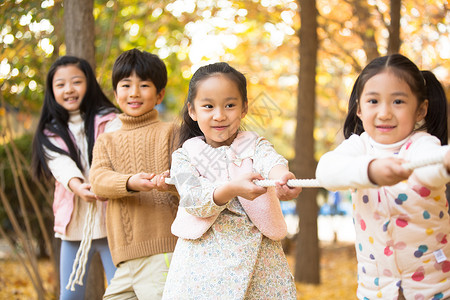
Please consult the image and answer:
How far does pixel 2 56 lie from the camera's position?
412 cm

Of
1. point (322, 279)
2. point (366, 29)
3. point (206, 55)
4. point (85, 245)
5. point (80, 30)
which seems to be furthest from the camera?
point (206, 55)

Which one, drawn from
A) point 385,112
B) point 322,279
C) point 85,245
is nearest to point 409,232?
point 385,112

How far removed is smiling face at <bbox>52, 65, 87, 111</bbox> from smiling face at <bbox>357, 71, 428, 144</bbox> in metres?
1.89

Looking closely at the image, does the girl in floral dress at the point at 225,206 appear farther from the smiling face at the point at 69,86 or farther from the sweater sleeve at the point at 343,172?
the smiling face at the point at 69,86

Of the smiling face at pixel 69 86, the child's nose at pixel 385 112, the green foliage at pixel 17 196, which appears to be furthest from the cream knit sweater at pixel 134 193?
the green foliage at pixel 17 196

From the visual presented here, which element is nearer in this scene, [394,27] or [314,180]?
[314,180]

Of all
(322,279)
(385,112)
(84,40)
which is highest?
(84,40)

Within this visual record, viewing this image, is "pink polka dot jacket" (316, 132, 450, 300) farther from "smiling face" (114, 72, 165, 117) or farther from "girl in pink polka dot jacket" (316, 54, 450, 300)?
"smiling face" (114, 72, 165, 117)

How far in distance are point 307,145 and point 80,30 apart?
2.73 metres

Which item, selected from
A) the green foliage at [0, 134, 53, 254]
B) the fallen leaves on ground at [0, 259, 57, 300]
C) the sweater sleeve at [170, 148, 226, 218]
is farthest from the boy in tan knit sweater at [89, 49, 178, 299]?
the green foliage at [0, 134, 53, 254]

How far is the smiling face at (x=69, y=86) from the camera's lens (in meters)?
3.15

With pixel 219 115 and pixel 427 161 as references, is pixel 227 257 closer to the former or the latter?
pixel 219 115

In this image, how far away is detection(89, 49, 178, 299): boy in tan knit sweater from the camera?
2.59m

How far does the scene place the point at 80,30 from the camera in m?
3.84
